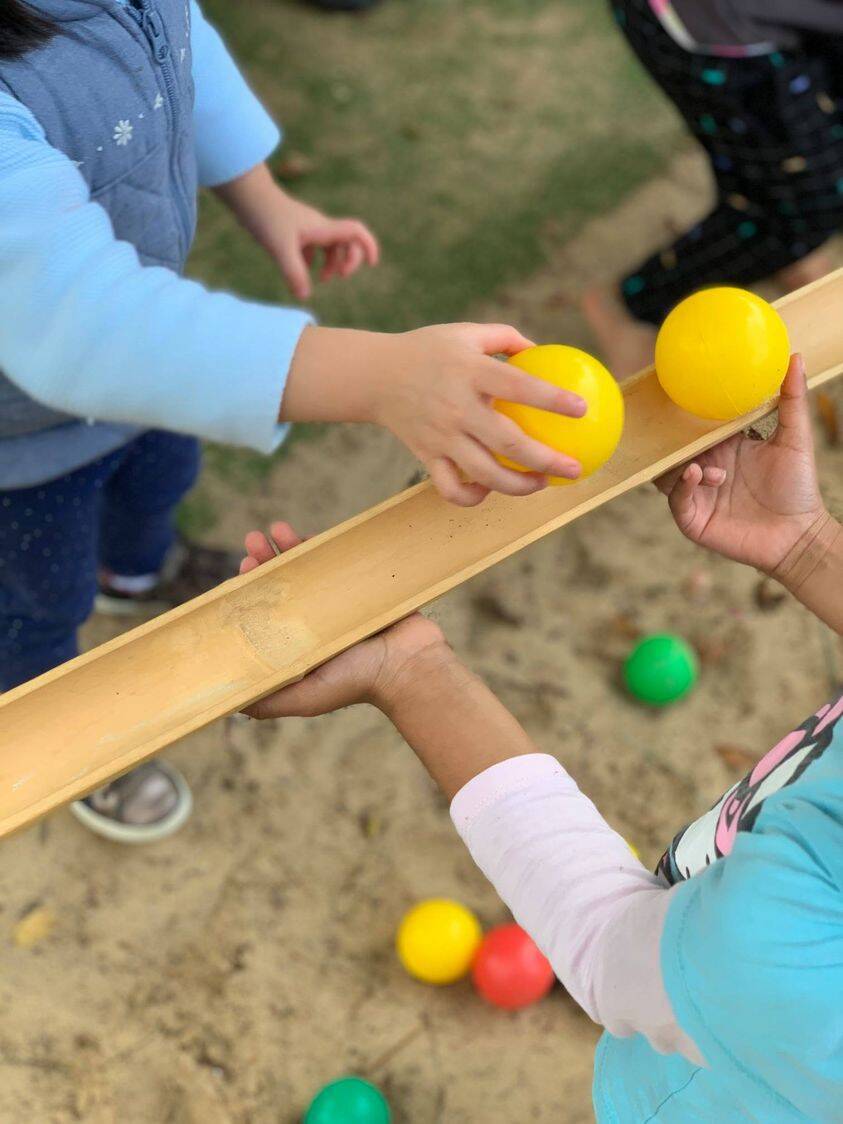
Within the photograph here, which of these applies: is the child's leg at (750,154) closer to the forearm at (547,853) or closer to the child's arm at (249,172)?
the child's arm at (249,172)

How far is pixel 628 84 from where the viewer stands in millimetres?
2711

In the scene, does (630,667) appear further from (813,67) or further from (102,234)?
(102,234)

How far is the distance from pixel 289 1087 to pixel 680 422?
1.10m

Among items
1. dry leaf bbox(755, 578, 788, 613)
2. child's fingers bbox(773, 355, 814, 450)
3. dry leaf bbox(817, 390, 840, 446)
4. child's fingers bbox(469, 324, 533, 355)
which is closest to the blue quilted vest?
child's fingers bbox(469, 324, 533, 355)

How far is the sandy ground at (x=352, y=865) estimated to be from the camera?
155 cm

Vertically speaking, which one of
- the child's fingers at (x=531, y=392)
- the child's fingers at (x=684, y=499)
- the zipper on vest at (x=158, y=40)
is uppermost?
the zipper on vest at (x=158, y=40)

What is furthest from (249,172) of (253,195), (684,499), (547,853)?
(547,853)

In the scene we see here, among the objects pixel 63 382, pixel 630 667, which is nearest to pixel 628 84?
pixel 630 667

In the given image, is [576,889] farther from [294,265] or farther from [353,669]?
[294,265]

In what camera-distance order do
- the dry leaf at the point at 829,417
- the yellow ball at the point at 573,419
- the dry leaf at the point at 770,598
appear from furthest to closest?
1. the dry leaf at the point at 829,417
2. the dry leaf at the point at 770,598
3. the yellow ball at the point at 573,419

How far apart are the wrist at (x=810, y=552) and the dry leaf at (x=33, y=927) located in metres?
1.21

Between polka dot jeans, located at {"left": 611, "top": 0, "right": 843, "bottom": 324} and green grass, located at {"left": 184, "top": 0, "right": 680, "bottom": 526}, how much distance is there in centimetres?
56

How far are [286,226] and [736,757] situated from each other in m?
1.17

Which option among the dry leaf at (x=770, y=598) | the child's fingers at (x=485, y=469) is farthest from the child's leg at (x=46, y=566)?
the dry leaf at (x=770, y=598)
